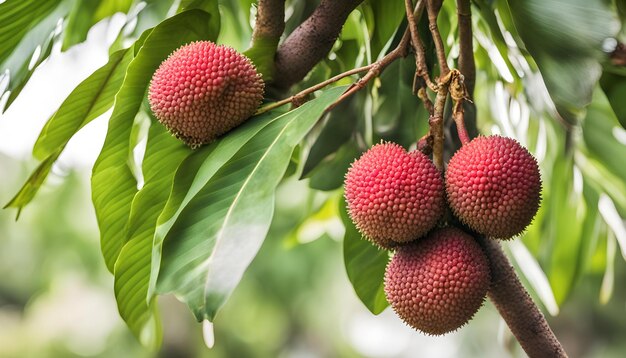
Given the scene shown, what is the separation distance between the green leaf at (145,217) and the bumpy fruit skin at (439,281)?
18 cm

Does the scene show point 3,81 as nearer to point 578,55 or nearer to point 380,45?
point 380,45

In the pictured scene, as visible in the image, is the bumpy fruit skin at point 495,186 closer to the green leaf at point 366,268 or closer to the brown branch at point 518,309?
the brown branch at point 518,309

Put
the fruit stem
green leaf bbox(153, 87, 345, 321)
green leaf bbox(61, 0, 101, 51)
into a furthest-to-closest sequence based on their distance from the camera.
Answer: green leaf bbox(61, 0, 101, 51) < the fruit stem < green leaf bbox(153, 87, 345, 321)

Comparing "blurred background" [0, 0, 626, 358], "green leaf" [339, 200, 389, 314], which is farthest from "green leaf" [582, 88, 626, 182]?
"blurred background" [0, 0, 626, 358]

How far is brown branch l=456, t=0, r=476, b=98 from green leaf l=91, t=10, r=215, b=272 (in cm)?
20

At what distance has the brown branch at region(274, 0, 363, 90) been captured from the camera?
26.0 inches

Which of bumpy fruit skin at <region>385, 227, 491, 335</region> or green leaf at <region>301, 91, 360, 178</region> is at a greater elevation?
bumpy fruit skin at <region>385, 227, 491, 335</region>

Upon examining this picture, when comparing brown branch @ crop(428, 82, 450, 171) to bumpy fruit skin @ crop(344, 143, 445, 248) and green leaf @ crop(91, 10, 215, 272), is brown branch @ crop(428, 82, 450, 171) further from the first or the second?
green leaf @ crop(91, 10, 215, 272)

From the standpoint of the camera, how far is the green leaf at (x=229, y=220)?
1.49 feet

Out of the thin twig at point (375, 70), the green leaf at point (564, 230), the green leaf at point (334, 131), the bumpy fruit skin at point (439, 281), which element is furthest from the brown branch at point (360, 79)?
the green leaf at point (564, 230)

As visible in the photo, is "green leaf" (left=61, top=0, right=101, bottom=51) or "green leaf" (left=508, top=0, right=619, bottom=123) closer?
"green leaf" (left=508, top=0, right=619, bottom=123)

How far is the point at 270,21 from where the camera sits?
65cm

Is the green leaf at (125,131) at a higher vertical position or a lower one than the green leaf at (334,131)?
higher

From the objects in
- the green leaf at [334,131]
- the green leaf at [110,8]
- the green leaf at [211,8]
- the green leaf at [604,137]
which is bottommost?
the green leaf at [604,137]
